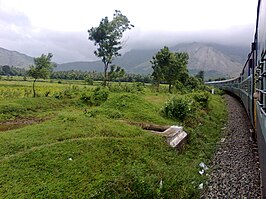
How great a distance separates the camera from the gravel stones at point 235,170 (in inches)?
205

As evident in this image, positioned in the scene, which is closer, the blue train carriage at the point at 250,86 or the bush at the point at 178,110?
the blue train carriage at the point at 250,86

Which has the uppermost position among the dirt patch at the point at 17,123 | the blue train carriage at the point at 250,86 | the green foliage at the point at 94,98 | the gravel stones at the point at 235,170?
the blue train carriage at the point at 250,86

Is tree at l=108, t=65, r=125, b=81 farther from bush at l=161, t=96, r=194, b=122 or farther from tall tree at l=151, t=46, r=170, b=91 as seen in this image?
bush at l=161, t=96, r=194, b=122

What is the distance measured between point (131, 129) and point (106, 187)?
3.44m

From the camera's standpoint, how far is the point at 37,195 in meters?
3.87

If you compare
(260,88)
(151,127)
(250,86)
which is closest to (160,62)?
(250,86)

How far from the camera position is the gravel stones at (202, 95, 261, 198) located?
205 inches

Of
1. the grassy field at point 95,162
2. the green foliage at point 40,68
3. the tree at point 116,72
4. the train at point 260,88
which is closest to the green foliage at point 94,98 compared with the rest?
the green foliage at point 40,68

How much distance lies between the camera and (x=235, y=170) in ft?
20.9

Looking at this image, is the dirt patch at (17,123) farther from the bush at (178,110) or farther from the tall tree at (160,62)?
the tall tree at (160,62)

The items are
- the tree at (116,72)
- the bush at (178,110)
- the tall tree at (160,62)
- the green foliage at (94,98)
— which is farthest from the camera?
the tall tree at (160,62)

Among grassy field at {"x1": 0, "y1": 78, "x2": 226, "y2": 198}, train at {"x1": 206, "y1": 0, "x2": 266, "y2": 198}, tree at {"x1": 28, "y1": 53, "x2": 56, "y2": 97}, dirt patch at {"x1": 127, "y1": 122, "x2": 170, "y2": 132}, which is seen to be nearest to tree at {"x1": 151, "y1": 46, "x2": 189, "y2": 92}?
tree at {"x1": 28, "y1": 53, "x2": 56, "y2": 97}

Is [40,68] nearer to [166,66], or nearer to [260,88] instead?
[166,66]

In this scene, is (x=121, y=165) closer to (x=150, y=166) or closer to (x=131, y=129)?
(x=150, y=166)
